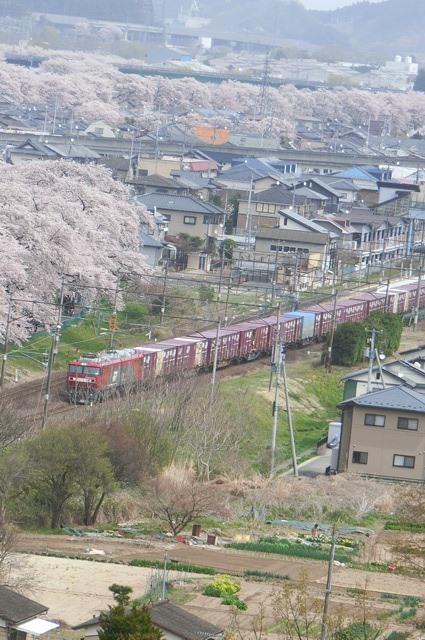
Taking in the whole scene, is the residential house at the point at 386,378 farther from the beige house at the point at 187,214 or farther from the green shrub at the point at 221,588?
the beige house at the point at 187,214

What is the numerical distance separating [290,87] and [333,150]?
39.0 metres

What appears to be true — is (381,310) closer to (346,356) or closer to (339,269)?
(346,356)

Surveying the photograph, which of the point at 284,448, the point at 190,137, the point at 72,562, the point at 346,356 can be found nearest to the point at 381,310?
the point at 346,356

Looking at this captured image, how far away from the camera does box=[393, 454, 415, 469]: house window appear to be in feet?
92.2

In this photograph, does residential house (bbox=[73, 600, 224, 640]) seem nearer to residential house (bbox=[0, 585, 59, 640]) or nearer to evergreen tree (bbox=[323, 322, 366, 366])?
residential house (bbox=[0, 585, 59, 640])

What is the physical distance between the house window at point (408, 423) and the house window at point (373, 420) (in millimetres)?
293

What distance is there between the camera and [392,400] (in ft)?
92.4

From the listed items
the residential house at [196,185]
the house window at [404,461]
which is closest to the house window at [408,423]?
the house window at [404,461]

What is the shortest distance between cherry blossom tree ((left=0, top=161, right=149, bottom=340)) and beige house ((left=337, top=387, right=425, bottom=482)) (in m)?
7.89

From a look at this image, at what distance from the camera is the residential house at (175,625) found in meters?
16.3

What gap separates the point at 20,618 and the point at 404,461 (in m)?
12.7

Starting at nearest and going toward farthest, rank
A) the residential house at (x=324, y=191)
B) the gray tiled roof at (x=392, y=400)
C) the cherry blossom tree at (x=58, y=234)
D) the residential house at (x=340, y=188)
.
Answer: the gray tiled roof at (x=392, y=400) < the cherry blossom tree at (x=58, y=234) < the residential house at (x=324, y=191) < the residential house at (x=340, y=188)

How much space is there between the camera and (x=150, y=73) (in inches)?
5527

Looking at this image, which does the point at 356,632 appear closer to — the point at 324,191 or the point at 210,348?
the point at 210,348
